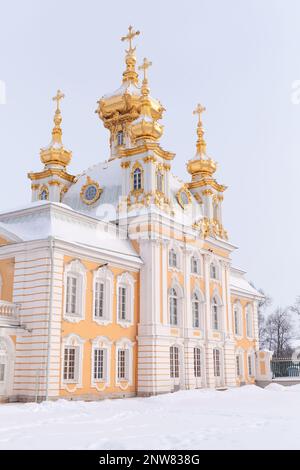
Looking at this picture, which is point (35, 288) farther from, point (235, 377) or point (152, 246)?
point (235, 377)

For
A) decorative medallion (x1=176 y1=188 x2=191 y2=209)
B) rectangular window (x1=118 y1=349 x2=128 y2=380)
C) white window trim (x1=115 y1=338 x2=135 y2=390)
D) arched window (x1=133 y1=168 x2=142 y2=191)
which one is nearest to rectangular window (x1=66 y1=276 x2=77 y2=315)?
white window trim (x1=115 y1=338 x2=135 y2=390)

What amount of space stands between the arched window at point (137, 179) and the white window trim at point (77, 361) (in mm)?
9149

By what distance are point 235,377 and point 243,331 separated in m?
4.62

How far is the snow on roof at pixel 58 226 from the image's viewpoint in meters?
19.6

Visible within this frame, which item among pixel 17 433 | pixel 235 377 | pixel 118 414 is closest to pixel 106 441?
pixel 17 433

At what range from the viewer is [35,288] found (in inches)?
729

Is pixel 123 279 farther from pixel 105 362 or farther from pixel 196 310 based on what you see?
pixel 196 310

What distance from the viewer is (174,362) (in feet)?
78.7

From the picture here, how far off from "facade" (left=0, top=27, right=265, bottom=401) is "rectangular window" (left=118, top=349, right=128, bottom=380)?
0.18 ft

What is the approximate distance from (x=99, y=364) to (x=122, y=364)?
1.64m

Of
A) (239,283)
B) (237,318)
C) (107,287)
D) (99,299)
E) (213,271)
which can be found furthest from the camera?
(239,283)

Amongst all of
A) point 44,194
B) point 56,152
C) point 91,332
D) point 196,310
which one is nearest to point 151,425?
point 91,332

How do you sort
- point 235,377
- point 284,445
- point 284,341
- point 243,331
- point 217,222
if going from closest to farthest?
point 284,445
point 235,377
point 217,222
point 243,331
point 284,341

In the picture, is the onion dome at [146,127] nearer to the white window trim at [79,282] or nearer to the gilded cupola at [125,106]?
the gilded cupola at [125,106]
